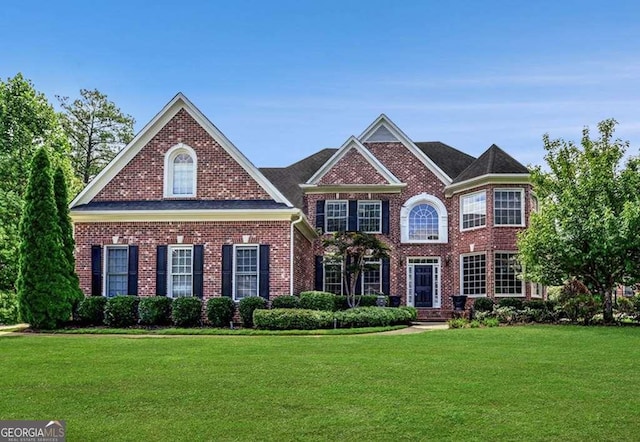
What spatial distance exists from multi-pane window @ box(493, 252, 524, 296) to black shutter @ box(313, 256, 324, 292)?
666 centimetres

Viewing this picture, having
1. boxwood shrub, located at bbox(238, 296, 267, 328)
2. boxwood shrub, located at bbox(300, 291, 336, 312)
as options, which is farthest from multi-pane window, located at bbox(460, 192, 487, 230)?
boxwood shrub, located at bbox(238, 296, 267, 328)

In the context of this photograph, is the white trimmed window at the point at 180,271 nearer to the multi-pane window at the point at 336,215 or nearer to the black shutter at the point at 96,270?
the black shutter at the point at 96,270

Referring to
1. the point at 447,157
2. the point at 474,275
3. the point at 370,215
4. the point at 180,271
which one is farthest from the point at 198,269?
the point at 447,157

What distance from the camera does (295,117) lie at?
67.7ft

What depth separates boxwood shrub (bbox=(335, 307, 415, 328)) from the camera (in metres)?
20.4

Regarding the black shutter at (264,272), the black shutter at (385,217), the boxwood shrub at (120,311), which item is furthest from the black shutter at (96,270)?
the black shutter at (385,217)

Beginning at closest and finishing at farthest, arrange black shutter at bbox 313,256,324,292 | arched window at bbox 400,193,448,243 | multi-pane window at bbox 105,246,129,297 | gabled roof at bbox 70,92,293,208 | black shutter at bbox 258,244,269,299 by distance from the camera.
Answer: black shutter at bbox 258,244,269,299, multi-pane window at bbox 105,246,129,297, gabled roof at bbox 70,92,293,208, black shutter at bbox 313,256,324,292, arched window at bbox 400,193,448,243

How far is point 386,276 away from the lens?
92.5 feet

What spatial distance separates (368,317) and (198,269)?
221 inches

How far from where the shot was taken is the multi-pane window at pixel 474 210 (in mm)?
27011

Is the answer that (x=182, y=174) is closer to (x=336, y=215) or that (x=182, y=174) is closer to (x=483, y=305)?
(x=336, y=215)

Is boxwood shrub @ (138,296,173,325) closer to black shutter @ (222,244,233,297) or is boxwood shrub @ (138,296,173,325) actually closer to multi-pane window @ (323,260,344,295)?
black shutter @ (222,244,233,297)

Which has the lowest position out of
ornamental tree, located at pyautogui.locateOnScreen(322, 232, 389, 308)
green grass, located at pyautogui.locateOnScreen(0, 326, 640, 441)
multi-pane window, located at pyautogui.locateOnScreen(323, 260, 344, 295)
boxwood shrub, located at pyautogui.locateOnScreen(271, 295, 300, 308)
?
green grass, located at pyautogui.locateOnScreen(0, 326, 640, 441)

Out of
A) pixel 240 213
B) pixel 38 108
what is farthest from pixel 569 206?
pixel 38 108
